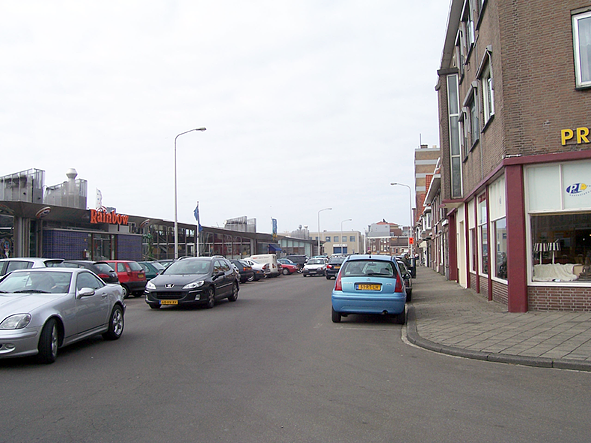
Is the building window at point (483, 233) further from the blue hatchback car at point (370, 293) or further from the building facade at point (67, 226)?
the building facade at point (67, 226)

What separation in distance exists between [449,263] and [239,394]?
23.8m

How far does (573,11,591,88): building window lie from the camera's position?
1195 cm

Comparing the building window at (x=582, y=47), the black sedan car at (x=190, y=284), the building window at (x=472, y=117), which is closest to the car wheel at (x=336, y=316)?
the black sedan car at (x=190, y=284)

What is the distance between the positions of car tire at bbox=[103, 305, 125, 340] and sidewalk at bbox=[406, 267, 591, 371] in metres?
5.39

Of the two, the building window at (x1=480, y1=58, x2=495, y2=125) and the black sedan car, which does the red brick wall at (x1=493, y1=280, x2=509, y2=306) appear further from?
the black sedan car

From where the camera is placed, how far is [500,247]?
1424 centimetres

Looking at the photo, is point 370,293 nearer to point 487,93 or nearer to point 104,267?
point 487,93

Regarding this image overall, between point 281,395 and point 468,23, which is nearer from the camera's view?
point 281,395

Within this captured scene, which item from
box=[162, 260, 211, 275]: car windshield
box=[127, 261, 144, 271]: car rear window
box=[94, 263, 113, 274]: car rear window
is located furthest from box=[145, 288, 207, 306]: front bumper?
box=[127, 261, 144, 271]: car rear window

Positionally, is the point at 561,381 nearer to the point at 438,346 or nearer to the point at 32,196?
the point at 438,346

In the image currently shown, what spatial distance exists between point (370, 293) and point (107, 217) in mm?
23170

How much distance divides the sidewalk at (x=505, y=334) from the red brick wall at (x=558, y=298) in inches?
10.9

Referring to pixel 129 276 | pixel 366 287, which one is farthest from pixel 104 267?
pixel 366 287

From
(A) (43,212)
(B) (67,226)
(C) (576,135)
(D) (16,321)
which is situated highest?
(C) (576,135)
